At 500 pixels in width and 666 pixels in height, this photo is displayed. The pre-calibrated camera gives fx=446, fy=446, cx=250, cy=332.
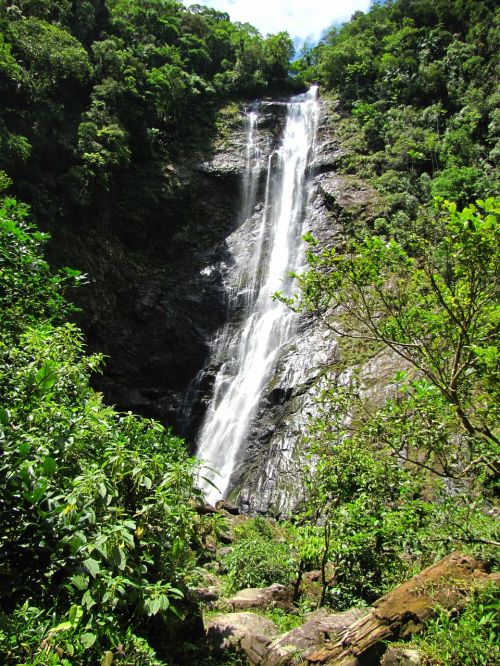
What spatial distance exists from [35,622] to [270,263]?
867 inches

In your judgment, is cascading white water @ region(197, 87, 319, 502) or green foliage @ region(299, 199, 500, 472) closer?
green foliage @ region(299, 199, 500, 472)

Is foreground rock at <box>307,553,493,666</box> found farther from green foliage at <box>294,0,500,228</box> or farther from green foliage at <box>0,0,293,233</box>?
green foliage at <box>0,0,293,233</box>

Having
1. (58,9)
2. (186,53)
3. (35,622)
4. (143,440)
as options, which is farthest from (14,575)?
(186,53)

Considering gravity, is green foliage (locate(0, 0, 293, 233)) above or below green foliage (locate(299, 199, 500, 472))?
above

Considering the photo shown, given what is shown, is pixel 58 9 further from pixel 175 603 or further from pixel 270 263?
pixel 175 603

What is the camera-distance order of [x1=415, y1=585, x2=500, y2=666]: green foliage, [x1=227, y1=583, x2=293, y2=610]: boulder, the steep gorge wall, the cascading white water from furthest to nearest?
the cascading white water, the steep gorge wall, [x1=227, y1=583, x2=293, y2=610]: boulder, [x1=415, y1=585, x2=500, y2=666]: green foliage

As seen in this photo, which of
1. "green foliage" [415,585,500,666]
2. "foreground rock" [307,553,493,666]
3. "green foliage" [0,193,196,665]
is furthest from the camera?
"foreground rock" [307,553,493,666]

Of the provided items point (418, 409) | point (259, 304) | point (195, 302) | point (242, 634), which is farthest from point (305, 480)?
point (195, 302)

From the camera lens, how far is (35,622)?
2.64 metres

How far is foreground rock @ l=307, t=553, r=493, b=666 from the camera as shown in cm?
377

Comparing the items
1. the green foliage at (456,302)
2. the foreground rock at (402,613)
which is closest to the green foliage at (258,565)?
the foreground rock at (402,613)

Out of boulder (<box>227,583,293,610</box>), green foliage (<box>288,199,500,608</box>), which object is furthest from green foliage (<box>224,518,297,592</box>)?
green foliage (<box>288,199,500,608</box>)

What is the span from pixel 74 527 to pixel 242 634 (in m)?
3.12

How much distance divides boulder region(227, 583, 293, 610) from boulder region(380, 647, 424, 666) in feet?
10.0
